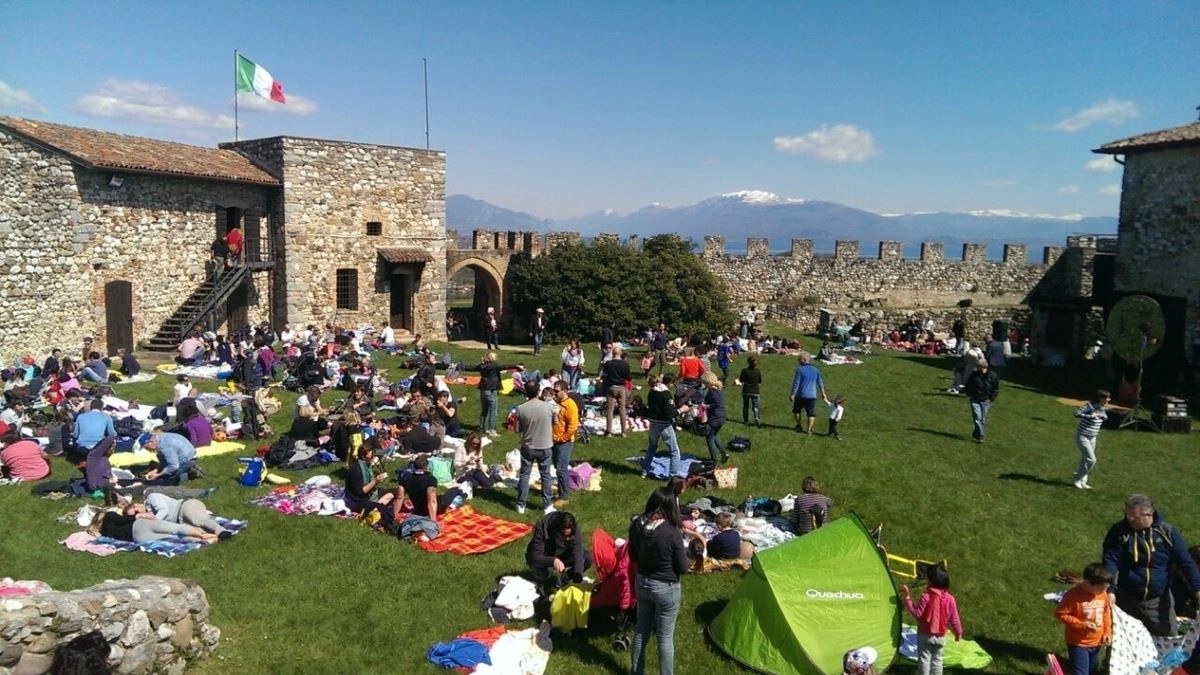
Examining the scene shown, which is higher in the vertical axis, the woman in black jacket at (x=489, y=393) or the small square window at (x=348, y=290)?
the small square window at (x=348, y=290)

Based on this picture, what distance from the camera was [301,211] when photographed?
25.9m

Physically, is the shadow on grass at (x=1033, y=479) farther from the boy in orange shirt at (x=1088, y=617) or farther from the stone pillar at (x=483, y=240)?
the stone pillar at (x=483, y=240)

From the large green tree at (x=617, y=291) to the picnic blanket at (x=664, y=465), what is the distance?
1665cm

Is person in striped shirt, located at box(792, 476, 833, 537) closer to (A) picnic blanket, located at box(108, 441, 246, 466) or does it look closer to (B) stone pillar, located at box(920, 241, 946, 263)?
(A) picnic blanket, located at box(108, 441, 246, 466)

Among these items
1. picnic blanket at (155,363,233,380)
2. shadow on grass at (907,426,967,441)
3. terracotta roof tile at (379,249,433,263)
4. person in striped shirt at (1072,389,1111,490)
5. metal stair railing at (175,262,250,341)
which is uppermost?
terracotta roof tile at (379,249,433,263)

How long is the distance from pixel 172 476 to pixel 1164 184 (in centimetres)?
2642

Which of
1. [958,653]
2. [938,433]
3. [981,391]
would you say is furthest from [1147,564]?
[938,433]

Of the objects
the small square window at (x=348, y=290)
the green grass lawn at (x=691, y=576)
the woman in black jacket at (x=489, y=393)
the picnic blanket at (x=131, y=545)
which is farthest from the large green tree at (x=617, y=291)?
the picnic blanket at (x=131, y=545)

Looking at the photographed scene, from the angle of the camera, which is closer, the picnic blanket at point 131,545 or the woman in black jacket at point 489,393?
the picnic blanket at point 131,545

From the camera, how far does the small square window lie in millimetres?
27234

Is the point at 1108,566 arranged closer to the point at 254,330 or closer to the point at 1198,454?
the point at 1198,454

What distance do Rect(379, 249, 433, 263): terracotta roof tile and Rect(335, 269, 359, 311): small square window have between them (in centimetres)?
115

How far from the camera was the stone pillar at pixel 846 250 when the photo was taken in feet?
123

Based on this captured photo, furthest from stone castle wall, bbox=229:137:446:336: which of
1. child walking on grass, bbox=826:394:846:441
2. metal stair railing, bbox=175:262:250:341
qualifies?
child walking on grass, bbox=826:394:846:441
